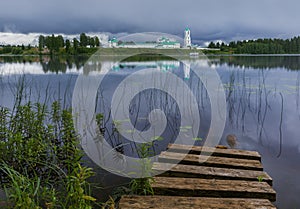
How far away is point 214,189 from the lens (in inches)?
106

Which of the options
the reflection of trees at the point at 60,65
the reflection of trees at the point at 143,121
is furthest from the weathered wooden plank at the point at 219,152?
the reflection of trees at the point at 60,65

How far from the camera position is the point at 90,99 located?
24.7ft

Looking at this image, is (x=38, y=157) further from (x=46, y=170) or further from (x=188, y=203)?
(x=188, y=203)

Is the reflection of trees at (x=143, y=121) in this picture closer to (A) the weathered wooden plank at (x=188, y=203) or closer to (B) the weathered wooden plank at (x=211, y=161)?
(B) the weathered wooden plank at (x=211, y=161)

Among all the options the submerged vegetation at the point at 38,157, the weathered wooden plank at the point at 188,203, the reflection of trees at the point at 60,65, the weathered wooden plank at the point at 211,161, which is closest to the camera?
the weathered wooden plank at the point at 188,203

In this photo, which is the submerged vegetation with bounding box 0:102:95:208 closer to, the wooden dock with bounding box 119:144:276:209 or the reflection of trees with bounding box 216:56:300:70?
the wooden dock with bounding box 119:144:276:209

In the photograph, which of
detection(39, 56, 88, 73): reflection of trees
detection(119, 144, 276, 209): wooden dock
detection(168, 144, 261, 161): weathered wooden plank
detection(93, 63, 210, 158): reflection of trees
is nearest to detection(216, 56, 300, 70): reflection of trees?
detection(39, 56, 88, 73): reflection of trees

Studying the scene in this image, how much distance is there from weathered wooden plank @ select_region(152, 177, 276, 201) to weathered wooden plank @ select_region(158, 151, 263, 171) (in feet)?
1.66

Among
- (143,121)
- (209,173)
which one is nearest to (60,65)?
(143,121)

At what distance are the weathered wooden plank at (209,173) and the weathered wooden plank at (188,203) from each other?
51 cm

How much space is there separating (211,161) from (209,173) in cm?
36

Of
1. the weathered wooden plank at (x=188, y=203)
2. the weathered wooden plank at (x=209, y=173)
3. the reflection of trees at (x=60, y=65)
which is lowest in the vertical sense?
the weathered wooden plank at (x=188, y=203)

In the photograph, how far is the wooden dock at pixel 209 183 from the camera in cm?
246

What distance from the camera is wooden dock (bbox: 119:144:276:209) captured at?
2.46 m
